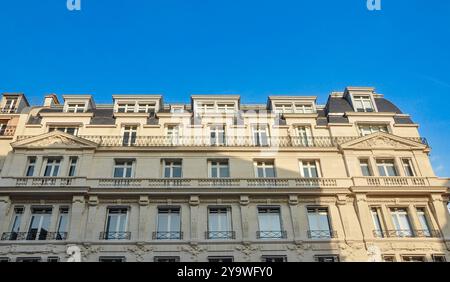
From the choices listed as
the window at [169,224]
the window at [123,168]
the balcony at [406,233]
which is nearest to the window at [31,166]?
the window at [123,168]

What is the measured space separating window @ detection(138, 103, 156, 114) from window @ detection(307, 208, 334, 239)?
12.6m

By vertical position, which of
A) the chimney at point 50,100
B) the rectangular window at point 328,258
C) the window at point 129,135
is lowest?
the rectangular window at point 328,258

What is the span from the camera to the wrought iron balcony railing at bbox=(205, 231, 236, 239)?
20.4 meters

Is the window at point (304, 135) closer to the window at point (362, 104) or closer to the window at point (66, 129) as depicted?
the window at point (362, 104)

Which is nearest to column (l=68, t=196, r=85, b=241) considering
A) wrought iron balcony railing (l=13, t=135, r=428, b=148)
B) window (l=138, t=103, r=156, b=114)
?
wrought iron balcony railing (l=13, t=135, r=428, b=148)

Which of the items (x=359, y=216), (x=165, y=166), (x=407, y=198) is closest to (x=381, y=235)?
(x=359, y=216)

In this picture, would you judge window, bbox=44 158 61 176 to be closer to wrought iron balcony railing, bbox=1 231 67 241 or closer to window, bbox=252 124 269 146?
wrought iron balcony railing, bbox=1 231 67 241

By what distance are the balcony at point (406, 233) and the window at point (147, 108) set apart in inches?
634

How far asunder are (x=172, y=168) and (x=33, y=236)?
322 inches

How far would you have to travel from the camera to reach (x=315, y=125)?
2575 centimetres

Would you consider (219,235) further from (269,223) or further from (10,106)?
(10,106)

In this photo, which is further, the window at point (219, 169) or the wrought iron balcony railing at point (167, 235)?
the window at point (219, 169)

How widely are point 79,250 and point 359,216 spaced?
1463 centimetres

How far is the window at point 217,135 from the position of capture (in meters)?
25.0
